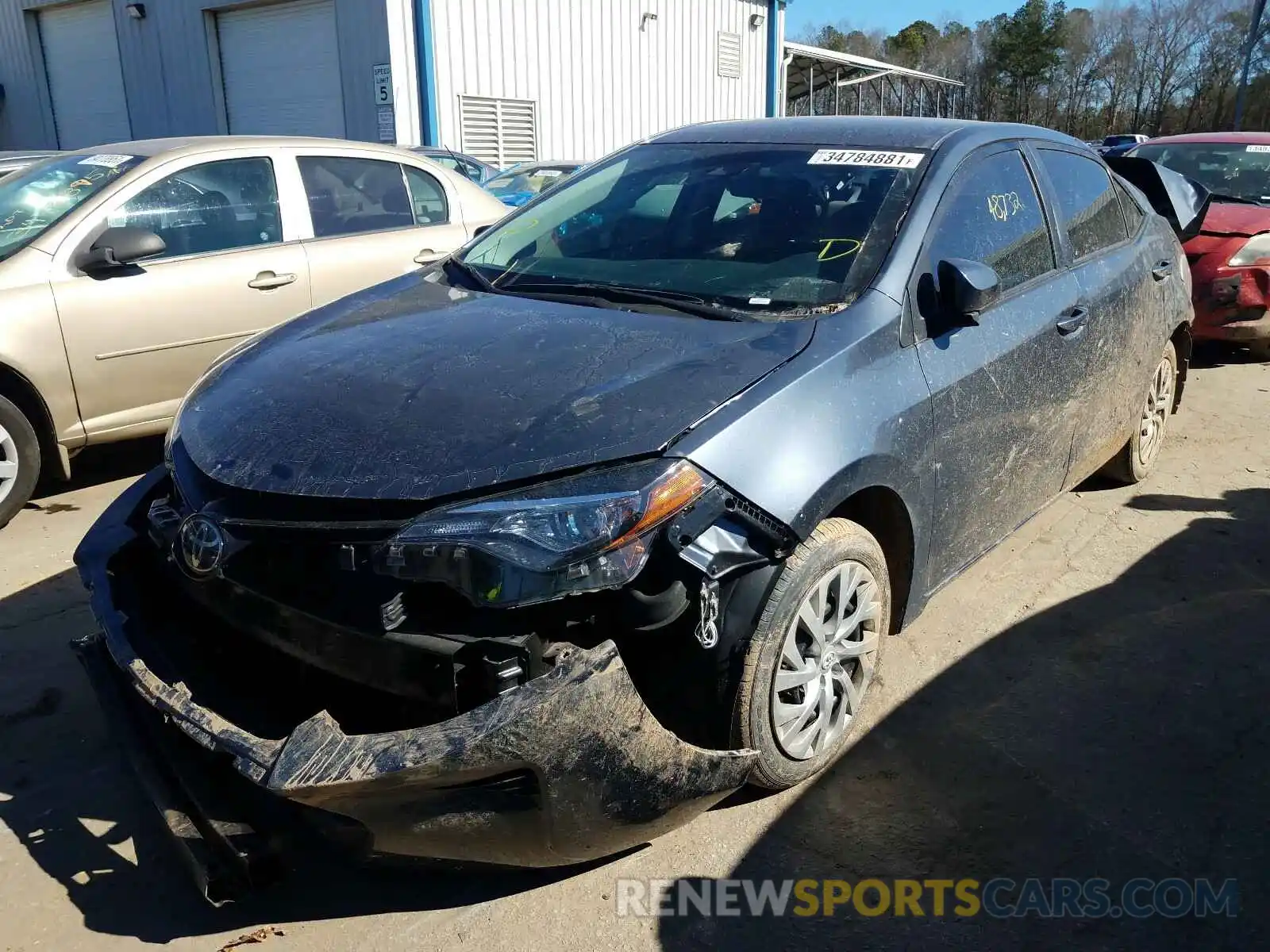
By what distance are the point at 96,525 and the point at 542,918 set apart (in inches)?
63.6

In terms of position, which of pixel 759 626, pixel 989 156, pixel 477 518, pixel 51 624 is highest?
pixel 989 156

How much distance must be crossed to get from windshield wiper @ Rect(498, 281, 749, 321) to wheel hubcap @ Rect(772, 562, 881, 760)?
0.80 metres

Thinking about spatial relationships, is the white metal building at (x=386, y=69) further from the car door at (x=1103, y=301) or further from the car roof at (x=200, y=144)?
the car door at (x=1103, y=301)

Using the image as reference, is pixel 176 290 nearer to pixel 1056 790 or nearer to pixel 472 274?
pixel 472 274

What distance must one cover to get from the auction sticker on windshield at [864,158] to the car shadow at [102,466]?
3.75 m

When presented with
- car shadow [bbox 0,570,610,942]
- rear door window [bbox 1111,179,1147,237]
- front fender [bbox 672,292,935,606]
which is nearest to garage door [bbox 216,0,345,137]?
rear door window [bbox 1111,179,1147,237]

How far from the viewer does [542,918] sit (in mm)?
2379

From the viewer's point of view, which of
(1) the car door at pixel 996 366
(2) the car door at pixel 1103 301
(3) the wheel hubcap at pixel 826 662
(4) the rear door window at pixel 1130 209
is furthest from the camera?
(4) the rear door window at pixel 1130 209

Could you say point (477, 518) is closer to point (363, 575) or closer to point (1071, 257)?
point (363, 575)

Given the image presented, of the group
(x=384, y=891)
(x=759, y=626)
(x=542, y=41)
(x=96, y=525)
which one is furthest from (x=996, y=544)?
(x=542, y=41)

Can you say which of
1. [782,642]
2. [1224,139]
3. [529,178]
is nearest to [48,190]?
[782,642]

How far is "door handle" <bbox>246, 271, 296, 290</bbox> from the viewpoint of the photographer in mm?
5123

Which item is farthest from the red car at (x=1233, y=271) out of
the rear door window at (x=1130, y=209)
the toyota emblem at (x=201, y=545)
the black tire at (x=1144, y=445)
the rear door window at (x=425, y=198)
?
the toyota emblem at (x=201, y=545)

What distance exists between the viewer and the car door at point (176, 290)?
4.64 m
